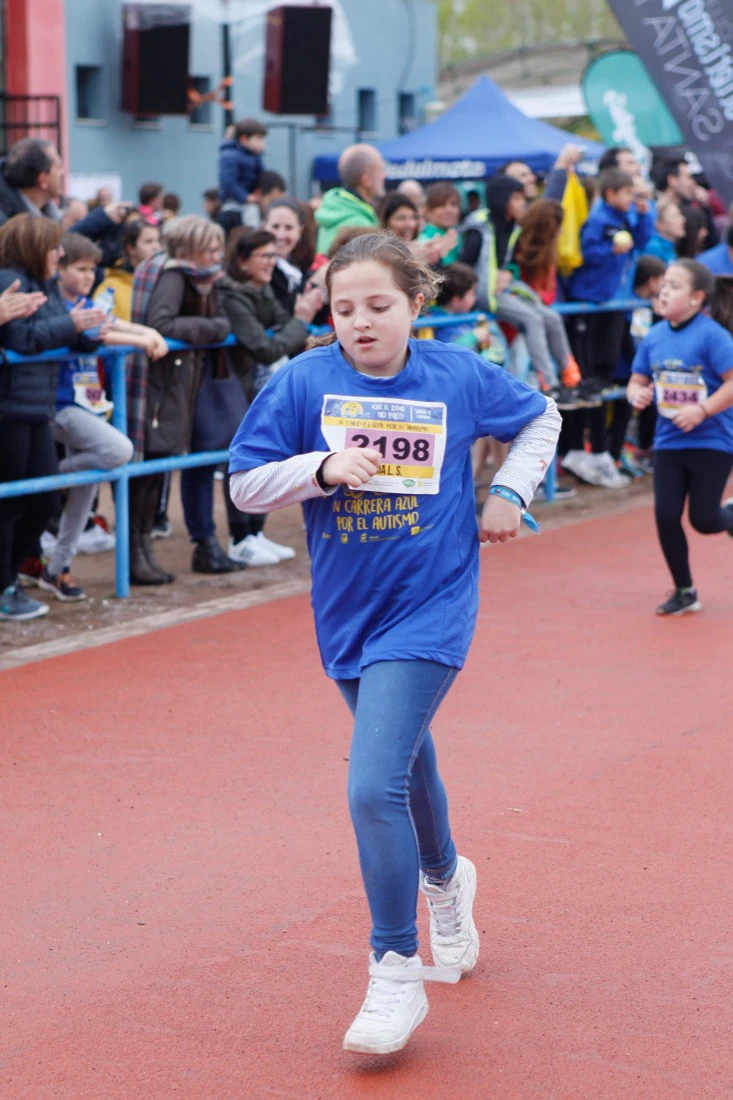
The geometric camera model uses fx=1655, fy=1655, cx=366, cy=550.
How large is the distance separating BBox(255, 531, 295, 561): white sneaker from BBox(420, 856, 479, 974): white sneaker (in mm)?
5608

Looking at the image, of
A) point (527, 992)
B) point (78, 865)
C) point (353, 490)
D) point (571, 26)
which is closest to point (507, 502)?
point (353, 490)

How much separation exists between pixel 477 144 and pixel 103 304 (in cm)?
1724

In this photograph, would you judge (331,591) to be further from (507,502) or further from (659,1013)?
(659,1013)

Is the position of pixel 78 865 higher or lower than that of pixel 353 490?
lower

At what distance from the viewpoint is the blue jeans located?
3531 millimetres

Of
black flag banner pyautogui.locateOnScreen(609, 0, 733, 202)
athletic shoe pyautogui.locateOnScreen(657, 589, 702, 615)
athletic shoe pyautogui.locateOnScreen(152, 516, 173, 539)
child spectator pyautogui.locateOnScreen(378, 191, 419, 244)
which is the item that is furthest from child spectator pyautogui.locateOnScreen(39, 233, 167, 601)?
black flag banner pyautogui.locateOnScreen(609, 0, 733, 202)

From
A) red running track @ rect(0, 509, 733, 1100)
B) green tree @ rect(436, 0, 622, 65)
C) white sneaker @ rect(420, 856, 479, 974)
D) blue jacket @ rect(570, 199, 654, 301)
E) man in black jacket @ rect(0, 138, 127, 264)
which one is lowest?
red running track @ rect(0, 509, 733, 1100)

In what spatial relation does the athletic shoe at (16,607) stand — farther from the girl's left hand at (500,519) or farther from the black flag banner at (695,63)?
the black flag banner at (695,63)

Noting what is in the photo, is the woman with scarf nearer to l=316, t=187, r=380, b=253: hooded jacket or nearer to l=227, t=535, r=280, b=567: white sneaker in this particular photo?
l=227, t=535, r=280, b=567: white sneaker

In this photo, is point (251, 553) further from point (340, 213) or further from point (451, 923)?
point (451, 923)

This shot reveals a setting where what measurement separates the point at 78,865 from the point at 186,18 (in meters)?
21.9

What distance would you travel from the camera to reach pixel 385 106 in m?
36.2

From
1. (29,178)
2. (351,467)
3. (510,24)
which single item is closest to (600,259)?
(29,178)

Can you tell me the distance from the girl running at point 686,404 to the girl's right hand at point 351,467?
4525 mm
